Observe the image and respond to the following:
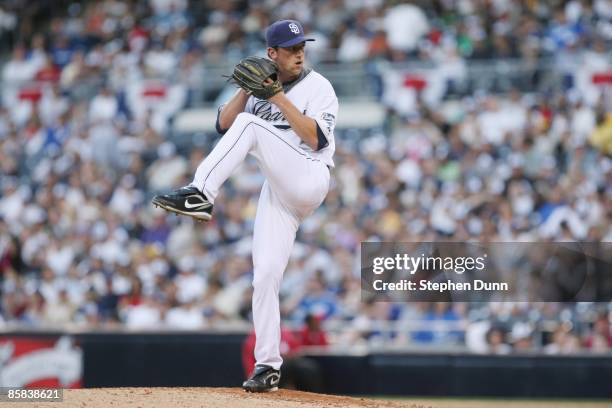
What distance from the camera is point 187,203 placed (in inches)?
250

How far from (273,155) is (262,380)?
129 cm

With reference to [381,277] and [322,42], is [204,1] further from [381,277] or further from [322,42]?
[381,277]

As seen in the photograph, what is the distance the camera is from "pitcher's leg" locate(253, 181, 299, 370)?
6.72m

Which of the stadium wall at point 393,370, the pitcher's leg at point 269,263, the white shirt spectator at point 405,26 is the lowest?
the stadium wall at point 393,370

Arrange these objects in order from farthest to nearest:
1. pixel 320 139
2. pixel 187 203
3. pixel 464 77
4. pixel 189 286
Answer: pixel 464 77 < pixel 189 286 < pixel 320 139 < pixel 187 203

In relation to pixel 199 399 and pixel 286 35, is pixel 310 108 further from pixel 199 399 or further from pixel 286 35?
pixel 199 399

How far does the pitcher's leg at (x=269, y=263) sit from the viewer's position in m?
6.72

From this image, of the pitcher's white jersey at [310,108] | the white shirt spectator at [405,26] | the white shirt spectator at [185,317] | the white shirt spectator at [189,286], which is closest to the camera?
the pitcher's white jersey at [310,108]

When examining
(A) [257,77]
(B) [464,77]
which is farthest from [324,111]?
(B) [464,77]

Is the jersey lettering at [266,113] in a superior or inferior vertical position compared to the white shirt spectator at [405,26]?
inferior

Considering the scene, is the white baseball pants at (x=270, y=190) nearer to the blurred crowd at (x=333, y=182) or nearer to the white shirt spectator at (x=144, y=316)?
the blurred crowd at (x=333, y=182)

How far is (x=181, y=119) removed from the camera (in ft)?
51.3

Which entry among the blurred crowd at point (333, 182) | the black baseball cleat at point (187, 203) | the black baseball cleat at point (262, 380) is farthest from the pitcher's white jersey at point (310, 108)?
the blurred crowd at point (333, 182)

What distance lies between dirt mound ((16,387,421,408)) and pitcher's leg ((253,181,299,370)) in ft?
0.99
